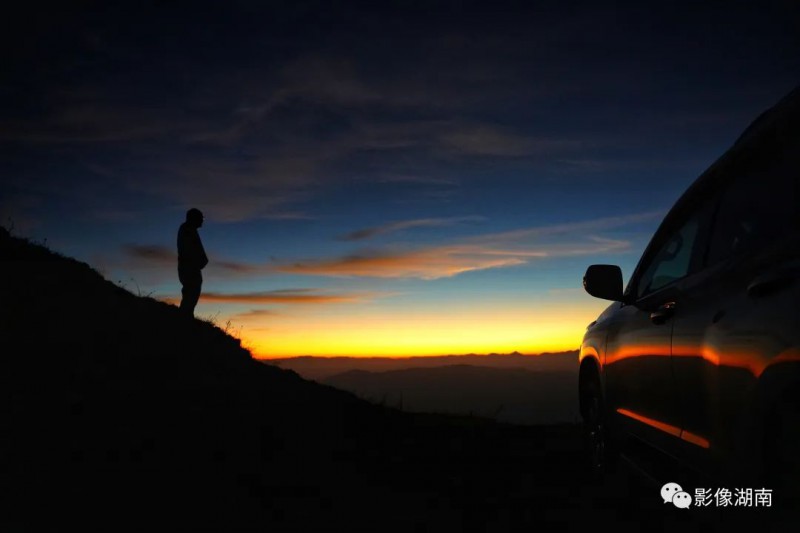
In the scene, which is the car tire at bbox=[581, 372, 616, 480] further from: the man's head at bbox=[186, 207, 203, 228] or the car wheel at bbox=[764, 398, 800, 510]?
the man's head at bbox=[186, 207, 203, 228]

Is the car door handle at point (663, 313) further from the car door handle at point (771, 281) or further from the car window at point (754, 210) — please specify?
the car door handle at point (771, 281)

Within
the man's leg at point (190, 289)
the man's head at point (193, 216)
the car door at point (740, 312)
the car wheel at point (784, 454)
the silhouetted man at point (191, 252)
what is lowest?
the car wheel at point (784, 454)

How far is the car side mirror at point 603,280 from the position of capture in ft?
11.2

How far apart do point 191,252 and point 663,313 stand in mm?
9226

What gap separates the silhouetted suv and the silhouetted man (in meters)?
8.48

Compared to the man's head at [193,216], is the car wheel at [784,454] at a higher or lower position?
lower

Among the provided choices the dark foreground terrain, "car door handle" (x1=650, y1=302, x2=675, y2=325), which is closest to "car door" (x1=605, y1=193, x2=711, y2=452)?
"car door handle" (x1=650, y1=302, x2=675, y2=325)

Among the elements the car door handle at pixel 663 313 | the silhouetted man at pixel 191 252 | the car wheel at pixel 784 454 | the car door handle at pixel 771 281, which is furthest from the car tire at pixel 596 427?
the silhouetted man at pixel 191 252

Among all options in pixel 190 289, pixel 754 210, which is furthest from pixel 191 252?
pixel 754 210

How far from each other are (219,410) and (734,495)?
662 cm

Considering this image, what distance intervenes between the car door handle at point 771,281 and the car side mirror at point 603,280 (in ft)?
5.03

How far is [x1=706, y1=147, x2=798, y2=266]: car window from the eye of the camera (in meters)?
1.98

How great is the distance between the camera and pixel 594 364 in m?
4.31

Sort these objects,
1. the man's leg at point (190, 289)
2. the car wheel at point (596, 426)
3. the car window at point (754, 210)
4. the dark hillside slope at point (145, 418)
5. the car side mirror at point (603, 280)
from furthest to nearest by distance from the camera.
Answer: the man's leg at point (190, 289) < the dark hillside slope at point (145, 418) < the car wheel at point (596, 426) < the car side mirror at point (603, 280) < the car window at point (754, 210)
